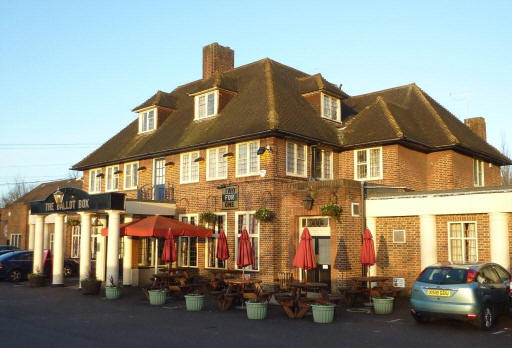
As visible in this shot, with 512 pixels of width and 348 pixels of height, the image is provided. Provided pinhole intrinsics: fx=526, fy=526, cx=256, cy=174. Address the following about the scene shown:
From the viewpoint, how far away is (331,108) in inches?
989

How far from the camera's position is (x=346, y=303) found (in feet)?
55.9

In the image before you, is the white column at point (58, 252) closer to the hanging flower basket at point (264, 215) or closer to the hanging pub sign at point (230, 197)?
the hanging pub sign at point (230, 197)

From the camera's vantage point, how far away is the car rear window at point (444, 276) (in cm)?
1248

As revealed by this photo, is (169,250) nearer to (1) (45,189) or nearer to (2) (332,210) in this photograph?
(2) (332,210)

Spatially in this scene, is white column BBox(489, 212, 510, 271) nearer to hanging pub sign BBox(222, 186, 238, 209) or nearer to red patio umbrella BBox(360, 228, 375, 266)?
red patio umbrella BBox(360, 228, 375, 266)

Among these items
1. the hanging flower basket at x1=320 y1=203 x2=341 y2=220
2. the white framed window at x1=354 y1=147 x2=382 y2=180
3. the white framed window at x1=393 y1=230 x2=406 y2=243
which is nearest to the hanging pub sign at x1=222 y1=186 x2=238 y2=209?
the hanging flower basket at x1=320 y1=203 x2=341 y2=220

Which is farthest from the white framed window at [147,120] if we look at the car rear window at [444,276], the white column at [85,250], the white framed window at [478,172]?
the car rear window at [444,276]

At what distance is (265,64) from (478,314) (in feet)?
57.9

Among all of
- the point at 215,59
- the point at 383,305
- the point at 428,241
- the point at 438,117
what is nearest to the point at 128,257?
the point at 383,305

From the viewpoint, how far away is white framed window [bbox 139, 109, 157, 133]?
2888 cm

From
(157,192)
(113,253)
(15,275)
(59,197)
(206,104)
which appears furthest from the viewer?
(15,275)

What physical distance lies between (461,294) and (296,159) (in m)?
10.6

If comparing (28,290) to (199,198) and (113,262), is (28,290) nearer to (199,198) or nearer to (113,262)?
(113,262)

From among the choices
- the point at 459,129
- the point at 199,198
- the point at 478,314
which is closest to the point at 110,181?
the point at 199,198
